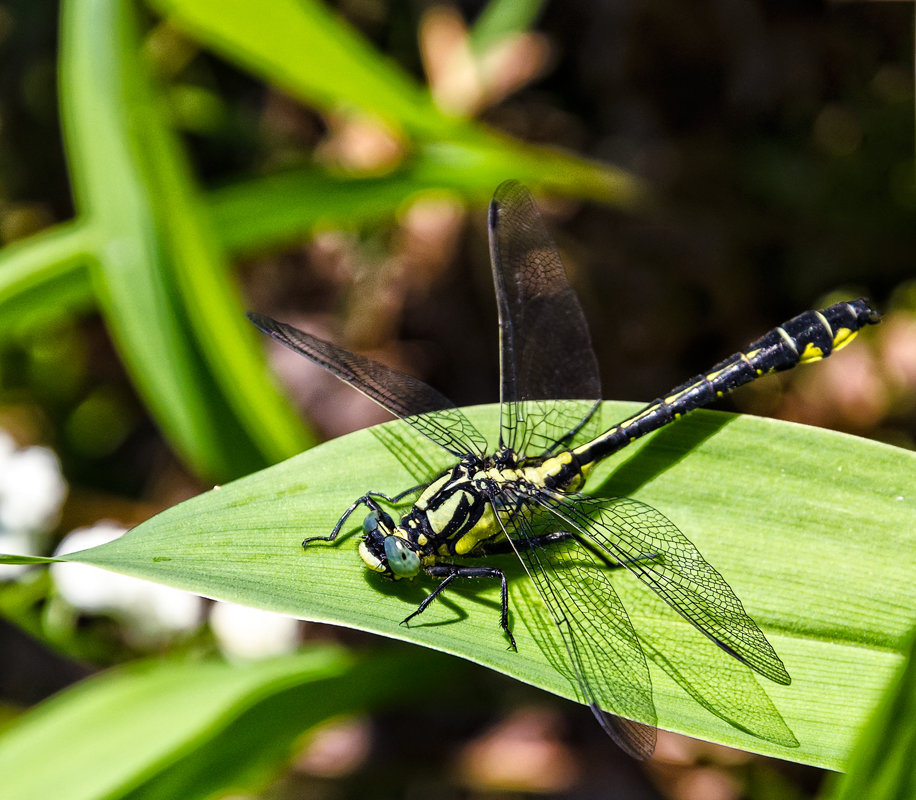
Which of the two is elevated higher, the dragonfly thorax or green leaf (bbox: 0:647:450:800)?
the dragonfly thorax

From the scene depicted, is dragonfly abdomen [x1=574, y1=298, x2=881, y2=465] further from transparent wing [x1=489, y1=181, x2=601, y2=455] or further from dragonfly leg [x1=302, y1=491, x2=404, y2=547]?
dragonfly leg [x1=302, y1=491, x2=404, y2=547]

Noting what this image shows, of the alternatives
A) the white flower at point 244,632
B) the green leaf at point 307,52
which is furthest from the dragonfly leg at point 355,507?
the green leaf at point 307,52

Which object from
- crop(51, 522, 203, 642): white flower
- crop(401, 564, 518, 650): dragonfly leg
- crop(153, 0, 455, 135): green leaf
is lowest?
crop(51, 522, 203, 642): white flower

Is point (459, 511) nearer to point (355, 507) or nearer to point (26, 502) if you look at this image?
point (355, 507)

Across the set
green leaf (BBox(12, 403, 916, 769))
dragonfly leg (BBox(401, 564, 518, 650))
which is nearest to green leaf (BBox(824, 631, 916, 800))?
green leaf (BBox(12, 403, 916, 769))

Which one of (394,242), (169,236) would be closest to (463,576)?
(169,236)
